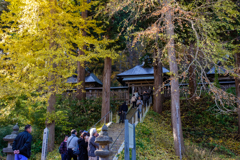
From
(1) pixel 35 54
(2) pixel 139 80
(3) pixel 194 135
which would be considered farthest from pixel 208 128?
(1) pixel 35 54

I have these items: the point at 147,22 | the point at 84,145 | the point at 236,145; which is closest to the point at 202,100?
the point at 236,145

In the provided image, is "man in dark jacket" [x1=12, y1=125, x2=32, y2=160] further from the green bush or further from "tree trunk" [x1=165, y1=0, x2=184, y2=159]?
"tree trunk" [x1=165, y1=0, x2=184, y2=159]

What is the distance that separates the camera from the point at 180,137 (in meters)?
9.98

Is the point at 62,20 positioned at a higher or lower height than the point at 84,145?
higher

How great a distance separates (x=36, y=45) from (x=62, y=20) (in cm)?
215

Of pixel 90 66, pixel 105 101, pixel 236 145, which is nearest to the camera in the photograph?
pixel 236 145

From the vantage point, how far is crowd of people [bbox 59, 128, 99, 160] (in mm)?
6297

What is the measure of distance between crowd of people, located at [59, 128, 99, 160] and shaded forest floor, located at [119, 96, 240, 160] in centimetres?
215

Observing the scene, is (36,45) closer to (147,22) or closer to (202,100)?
(147,22)

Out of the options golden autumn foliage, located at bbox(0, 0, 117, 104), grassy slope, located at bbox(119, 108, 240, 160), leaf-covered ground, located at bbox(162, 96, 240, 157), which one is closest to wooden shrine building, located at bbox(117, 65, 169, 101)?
leaf-covered ground, located at bbox(162, 96, 240, 157)

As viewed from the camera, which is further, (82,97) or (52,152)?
(82,97)

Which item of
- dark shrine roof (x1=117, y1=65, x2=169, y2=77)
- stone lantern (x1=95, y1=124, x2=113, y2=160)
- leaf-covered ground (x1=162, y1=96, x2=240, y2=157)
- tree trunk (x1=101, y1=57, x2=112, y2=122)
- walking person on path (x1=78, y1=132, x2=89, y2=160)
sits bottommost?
leaf-covered ground (x1=162, y1=96, x2=240, y2=157)

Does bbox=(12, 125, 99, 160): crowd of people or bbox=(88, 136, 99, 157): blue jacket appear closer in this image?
bbox=(12, 125, 99, 160): crowd of people

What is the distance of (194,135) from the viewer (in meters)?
15.3
